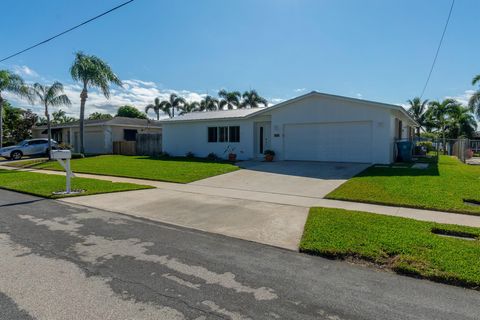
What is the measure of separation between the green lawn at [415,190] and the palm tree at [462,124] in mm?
31990

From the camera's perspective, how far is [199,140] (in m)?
22.5

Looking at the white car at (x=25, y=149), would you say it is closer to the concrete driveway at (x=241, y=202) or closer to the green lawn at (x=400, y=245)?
the concrete driveway at (x=241, y=202)

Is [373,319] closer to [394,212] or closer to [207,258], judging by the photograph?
[207,258]

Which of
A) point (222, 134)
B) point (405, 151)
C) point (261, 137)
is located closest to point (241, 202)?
point (261, 137)

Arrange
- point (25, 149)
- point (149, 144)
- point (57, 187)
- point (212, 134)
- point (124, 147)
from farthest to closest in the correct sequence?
point (124, 147)
point (149, 144)
point (25, 149)
point (212, 134)
point (57, 187)

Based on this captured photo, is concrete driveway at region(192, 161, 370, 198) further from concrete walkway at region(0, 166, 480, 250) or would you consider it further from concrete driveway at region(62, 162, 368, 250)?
concrete walkway at region(0, 166, 480, 250)

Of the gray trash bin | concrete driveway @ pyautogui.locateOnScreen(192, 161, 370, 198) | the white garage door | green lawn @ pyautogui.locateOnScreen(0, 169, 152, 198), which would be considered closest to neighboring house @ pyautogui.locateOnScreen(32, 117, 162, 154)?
the white garage door

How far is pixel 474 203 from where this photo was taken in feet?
25.9

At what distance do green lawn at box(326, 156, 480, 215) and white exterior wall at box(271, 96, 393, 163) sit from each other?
3243 mm

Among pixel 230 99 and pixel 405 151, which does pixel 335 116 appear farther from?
pixel 230 99

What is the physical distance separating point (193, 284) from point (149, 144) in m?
Answer: 24.1

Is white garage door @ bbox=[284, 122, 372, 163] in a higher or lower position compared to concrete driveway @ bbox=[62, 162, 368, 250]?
higher

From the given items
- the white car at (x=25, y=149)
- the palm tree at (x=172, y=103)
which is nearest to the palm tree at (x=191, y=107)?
the palm tree at (x=172, y=103)

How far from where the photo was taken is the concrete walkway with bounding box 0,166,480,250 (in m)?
6.01
